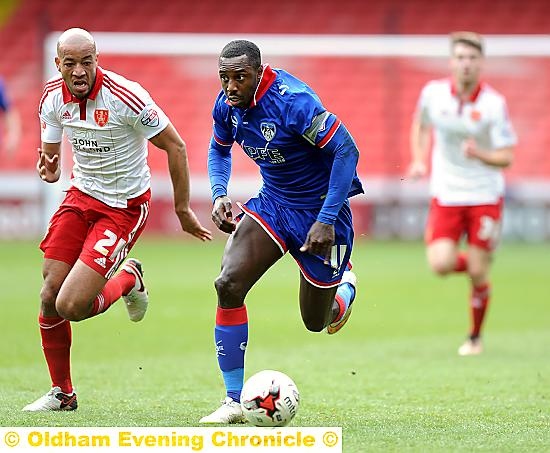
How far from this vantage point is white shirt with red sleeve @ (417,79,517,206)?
37.0 ft

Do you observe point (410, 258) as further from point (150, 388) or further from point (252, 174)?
point (150, 388)

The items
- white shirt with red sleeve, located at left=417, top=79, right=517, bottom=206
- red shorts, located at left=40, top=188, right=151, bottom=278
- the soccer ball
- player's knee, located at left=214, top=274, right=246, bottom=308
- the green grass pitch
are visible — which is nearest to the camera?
the soccer ball

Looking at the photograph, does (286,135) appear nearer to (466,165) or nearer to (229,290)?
(229,290)

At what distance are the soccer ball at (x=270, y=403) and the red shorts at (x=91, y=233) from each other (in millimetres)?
1474

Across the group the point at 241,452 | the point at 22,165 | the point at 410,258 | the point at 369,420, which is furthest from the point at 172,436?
the point at 22,165

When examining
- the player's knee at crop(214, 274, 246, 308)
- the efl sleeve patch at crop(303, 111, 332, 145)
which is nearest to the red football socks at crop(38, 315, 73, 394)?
the player's knee at crop(214, 274, 246, 308)

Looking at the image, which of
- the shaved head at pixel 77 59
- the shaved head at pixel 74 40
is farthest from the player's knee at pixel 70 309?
the shaved head at pixel 74 40

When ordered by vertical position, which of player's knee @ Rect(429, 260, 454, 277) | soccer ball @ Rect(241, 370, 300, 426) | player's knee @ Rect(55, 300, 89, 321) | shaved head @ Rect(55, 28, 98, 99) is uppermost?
shaved head @ Rect(55, 28, 98, 99)

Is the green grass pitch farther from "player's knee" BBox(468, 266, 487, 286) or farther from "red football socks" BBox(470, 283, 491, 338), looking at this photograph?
"player's knee" BBox(468, 266, 487, 286)

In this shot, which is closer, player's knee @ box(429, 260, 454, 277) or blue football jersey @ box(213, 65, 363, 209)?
blue football jersey @ box(213, 65, 363, 209)

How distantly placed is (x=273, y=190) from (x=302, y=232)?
1.10 ft

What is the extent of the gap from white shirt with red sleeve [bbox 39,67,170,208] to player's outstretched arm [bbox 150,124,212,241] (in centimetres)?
7

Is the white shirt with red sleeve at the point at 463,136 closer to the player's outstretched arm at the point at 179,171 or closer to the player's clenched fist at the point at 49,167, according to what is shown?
the player's outstretched arm at the point at 179,171

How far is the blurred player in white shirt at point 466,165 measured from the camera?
10961 millimetres
